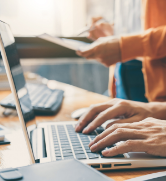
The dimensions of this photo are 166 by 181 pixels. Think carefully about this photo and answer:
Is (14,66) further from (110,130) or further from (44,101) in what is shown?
(44,101)

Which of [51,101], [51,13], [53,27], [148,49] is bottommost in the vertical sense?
[51,101]

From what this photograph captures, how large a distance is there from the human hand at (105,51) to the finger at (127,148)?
0.56m

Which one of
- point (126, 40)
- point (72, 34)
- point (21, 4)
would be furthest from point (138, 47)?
point (21, 4)

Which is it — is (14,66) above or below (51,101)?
above

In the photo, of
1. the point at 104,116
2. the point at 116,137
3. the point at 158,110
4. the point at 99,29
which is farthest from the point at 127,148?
the point at 99,29

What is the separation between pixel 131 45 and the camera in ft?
2.84

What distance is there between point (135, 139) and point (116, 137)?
0.13 feet

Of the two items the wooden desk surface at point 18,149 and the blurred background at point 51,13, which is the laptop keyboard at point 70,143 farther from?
the blurred background at point 51,13

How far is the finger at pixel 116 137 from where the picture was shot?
41cm

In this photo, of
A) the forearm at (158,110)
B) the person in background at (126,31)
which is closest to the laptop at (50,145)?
the forearm at (158,110)

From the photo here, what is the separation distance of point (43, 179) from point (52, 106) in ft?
1.85

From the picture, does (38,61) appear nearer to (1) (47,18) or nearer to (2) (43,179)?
(1) (47,18)

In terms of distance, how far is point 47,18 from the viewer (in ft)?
6.40

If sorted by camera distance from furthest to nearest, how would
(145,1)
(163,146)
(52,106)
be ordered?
(145,1)
(52,106)
(163,146)
